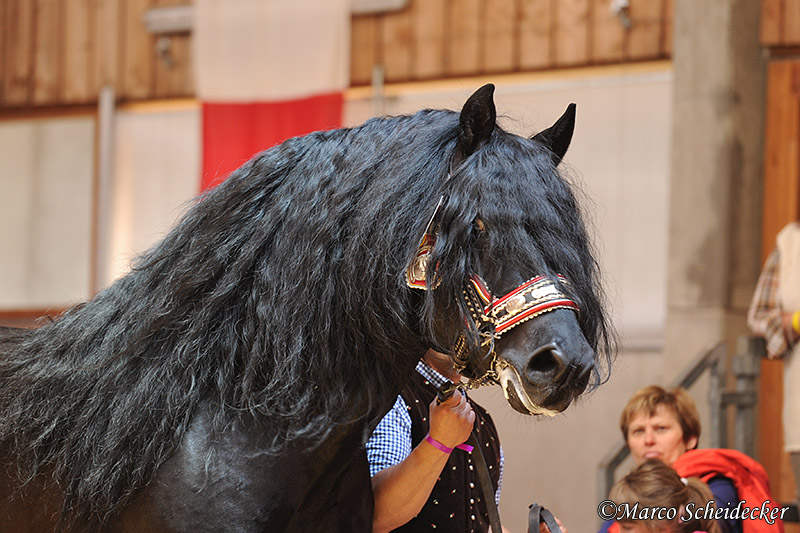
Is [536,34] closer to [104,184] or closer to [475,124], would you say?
[104,184]

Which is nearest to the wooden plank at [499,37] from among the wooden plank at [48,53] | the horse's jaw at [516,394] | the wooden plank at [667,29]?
the wooden plank at [667,29]

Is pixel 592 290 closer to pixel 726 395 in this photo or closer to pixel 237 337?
pixel 237 337

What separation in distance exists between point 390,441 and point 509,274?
556mm

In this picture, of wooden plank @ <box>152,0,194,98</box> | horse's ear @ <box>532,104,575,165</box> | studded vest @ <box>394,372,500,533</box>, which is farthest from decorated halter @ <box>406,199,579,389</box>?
wooden plank @ <box>152,0,194,98</box>

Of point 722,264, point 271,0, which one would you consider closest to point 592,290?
point 722,264

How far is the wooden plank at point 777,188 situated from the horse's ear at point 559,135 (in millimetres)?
4000

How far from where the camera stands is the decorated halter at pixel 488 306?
4.94ft

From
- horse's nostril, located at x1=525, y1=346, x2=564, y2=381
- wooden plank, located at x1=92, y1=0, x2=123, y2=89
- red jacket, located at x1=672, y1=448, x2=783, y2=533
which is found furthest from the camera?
wooden plank, located at x1=92, y1=0, x2=123, y2=89

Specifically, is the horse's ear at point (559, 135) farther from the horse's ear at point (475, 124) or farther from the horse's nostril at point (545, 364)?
the horse's nostril at point (545, 364)

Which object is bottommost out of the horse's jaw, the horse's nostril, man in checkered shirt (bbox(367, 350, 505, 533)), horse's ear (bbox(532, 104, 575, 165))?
man in checkered shirt (bbox(367, 350, 505, 533))

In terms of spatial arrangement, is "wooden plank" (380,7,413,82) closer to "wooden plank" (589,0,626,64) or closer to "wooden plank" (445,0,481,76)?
"wooden plank" (445,0,481,76)

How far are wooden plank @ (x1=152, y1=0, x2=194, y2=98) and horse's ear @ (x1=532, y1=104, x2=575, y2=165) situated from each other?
5.71m

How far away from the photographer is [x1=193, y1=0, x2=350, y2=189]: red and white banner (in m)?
6.68

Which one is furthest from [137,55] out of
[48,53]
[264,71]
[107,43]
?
[264,71]
